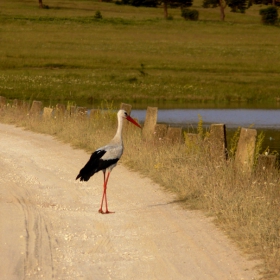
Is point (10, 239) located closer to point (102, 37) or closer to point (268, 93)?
point (268, 93)

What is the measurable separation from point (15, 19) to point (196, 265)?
239 ft

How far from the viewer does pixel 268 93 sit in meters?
45.8

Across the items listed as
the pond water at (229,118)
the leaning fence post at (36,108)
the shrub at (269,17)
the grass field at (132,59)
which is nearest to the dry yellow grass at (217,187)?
the leaning fence post at (36,108)

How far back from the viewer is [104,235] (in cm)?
991

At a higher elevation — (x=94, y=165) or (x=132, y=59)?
(x=94, y=165)

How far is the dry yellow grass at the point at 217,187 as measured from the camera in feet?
30.1

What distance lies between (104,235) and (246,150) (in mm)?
4148

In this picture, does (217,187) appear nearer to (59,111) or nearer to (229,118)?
(59,111)

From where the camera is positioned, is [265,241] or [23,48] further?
[23,48]

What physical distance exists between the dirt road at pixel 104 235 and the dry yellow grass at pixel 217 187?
0.18 m

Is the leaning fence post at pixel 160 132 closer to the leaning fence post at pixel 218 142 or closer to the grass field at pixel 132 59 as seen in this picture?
the leaning fence post at pixel 218 142

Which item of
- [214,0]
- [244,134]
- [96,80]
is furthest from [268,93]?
[214,0]

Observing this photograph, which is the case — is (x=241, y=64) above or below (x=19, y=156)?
below

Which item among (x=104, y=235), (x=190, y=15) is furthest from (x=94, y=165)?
(x=190, y=15)
